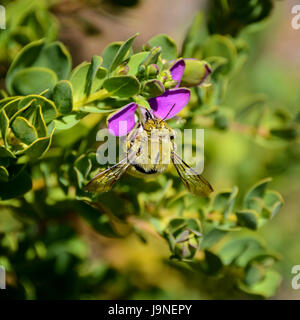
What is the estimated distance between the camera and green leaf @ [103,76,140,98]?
104cm

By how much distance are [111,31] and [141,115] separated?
6.72 feet

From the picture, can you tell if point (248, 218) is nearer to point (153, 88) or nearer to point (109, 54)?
point (153, 88)

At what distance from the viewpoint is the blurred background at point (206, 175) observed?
1671mm

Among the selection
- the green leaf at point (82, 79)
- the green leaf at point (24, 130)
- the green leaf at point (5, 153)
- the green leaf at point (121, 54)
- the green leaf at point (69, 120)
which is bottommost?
the green leaf at point (5, 153)

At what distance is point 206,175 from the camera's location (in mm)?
2488

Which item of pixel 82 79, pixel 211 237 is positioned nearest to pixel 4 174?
pixel 82 79

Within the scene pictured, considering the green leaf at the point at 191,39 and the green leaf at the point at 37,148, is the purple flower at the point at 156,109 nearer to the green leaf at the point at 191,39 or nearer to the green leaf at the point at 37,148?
the green leaf at the point at 37,148

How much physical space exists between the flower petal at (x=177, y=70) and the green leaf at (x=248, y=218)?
421mm

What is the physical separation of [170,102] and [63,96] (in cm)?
26

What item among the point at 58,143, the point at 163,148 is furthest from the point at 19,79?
the point at 163,148

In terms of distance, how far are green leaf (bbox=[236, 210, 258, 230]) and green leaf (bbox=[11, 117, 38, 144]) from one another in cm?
61

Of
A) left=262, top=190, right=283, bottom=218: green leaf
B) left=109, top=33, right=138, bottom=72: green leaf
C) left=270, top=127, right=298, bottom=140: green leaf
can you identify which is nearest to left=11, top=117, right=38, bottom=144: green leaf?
left=109, top=33, right=138, bottom=72: green leaf

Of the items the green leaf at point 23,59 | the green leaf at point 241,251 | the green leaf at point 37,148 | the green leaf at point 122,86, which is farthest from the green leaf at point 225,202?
the green leaf at point 23,59
